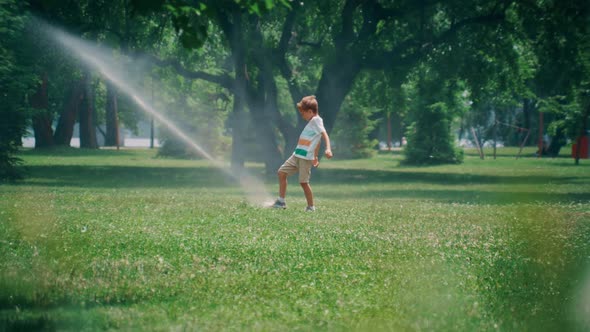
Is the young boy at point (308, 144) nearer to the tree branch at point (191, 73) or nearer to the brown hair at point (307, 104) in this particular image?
the brown hair at point (307, 104)

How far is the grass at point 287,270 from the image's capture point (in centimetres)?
572

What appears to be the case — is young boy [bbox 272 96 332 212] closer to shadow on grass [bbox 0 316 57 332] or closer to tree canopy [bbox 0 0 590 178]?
shadow on grass [bbox 0 316 57 332]

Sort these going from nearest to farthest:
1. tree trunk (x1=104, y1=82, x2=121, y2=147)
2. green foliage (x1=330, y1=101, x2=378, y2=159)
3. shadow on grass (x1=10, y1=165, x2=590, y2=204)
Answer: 1. shadow on grass (x1=10, y1=165, x2=590, y2=204)
2. tree trunk (x1=104, y1=82, x2=121, y2=147)
3. green foliage (x1=330, y1=101, x2=378, y2=159)

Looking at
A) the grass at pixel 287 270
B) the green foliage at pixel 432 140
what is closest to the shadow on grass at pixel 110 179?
the grass at pixel 287 270

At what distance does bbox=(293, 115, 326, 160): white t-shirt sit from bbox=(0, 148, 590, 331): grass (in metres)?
1.25

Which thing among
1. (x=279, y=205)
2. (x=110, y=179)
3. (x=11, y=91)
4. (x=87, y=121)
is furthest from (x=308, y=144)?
(x=87, y=121)

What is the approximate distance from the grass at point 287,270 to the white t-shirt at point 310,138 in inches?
49.4

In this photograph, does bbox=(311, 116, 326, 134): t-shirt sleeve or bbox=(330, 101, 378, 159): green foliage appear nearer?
bbox=(311, 116, 326, 134): t-shirt sleeve

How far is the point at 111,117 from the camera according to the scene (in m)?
66.8

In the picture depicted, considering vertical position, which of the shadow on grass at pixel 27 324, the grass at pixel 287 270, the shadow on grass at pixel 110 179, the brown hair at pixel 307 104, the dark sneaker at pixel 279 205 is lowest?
the shadow on grass at pixel 110 179

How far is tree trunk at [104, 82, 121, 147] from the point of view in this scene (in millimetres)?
58938

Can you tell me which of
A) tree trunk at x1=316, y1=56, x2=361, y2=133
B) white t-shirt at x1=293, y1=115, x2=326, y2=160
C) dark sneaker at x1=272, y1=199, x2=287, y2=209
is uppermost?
tree trunk at x1=316, y1=56, x2=361, y2=133

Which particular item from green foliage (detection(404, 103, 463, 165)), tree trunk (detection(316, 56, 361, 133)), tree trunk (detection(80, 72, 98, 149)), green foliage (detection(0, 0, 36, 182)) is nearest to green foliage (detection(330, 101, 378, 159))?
green foliage (detection(404, 103, 463, 165))

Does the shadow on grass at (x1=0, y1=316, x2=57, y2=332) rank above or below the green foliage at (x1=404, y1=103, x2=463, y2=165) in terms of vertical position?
below
